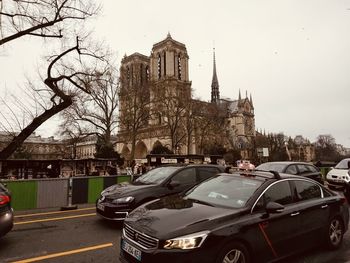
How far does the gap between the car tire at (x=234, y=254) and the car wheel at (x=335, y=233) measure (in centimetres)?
249

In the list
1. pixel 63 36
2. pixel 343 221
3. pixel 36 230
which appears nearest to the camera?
pixel 343 221

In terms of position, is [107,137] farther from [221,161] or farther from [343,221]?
[343,221]

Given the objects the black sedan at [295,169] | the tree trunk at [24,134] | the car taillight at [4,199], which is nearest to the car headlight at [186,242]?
the car taillight at [4,199]

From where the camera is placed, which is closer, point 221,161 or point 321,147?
point 221,161

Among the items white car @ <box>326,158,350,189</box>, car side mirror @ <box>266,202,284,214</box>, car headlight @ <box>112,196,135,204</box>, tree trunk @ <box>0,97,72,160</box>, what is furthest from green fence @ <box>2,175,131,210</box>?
white car @ <box>326,158,350,189</box>

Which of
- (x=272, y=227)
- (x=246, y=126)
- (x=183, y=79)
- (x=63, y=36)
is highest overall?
(x=183, y=79)

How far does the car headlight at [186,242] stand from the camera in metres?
4.01

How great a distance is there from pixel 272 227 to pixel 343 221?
249 cm

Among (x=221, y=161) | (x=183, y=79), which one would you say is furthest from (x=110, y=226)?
(x=183, y=79)

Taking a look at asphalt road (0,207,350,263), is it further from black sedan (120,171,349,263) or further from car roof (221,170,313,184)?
car roof (221,170,313,184)

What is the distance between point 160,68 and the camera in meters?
85.9

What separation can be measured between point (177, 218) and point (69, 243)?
338 cm

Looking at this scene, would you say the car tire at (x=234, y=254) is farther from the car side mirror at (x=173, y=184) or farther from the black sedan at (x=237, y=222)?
the car side mirror at (x=173, y=184)

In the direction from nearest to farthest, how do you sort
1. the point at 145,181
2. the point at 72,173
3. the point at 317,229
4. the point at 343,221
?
the point at 317,229 < the point at 343,221 < the point at 145,181 < the point at 72,173
